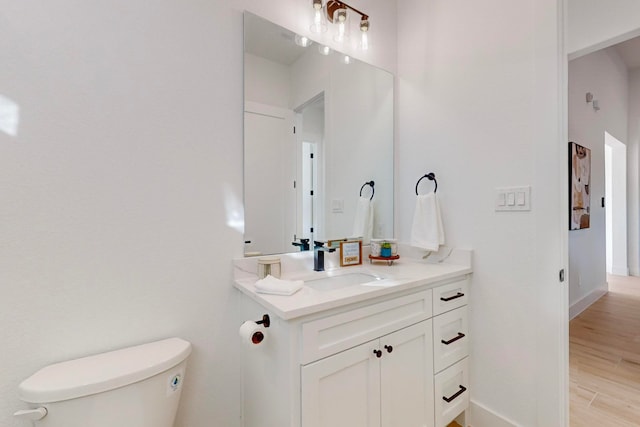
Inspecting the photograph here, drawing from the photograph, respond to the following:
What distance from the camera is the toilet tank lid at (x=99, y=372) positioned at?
0.86 metres

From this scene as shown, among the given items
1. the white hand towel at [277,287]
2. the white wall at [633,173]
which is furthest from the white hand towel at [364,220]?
the white wall at [633,173]

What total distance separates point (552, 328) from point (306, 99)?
5.68 feet

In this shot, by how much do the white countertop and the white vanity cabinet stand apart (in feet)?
0.11

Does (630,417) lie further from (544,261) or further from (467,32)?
(467,32)

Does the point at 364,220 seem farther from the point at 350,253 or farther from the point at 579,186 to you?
the point at 579,186

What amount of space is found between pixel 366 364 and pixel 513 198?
1103 millimetres

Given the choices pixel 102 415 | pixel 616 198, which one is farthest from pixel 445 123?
pixel 616 198

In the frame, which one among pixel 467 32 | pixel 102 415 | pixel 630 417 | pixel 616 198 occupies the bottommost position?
pixel 630 417

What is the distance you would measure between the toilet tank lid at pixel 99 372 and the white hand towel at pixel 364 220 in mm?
1189

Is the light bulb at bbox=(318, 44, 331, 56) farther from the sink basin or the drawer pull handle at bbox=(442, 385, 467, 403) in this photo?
the drawer pull handle at bbox=(442, 385, 467, 403)

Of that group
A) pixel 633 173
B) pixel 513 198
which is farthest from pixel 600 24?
pixel 633 173

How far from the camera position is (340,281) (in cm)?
157

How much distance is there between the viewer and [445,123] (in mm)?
1777

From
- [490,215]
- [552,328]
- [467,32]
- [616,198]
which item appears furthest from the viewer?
[616,198]
